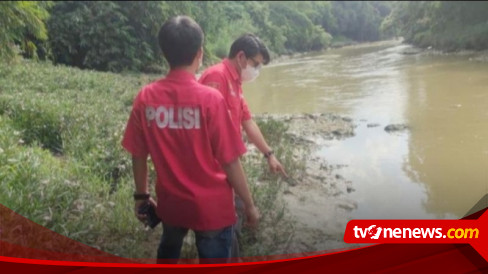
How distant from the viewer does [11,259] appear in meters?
1.12

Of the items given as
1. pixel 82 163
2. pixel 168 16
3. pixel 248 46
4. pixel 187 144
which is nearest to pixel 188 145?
pixel 187 144

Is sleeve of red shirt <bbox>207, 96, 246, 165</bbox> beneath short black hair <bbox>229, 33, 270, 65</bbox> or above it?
beneath

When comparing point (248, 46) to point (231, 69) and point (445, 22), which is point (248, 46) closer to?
point (231, 69)

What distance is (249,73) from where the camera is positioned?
1.29 m

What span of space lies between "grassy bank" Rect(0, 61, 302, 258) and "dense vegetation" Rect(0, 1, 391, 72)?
0.11 metres

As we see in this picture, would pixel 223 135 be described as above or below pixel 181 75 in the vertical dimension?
below

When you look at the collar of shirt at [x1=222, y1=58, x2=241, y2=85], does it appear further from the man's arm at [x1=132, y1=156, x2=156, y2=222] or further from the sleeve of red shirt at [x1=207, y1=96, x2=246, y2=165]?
the man's arm at [x1=132, y1=156, x2=156, y2=222]

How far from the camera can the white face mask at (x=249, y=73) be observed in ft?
4.19

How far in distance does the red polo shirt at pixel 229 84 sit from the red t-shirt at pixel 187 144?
0.51 ft

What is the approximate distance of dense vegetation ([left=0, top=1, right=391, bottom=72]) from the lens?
1343mm

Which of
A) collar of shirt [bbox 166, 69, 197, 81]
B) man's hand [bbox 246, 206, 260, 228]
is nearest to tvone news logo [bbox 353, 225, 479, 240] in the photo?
man's hand [bbox 246, 206, 260, 228]

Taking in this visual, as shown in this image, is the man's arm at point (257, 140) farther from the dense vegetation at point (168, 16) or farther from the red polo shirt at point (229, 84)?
the dense vegetation at point (168, 16)

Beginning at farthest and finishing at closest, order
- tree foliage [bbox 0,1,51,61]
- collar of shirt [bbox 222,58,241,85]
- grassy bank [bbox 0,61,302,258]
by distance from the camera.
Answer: tree foliage [bbox 0,1,51,61], grassy bank [bbox 0,61,302,258], collar of shirt [bbox 222,58,241,85]

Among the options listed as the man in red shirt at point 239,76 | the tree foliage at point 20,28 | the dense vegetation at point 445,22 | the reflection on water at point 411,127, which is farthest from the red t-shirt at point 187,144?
the tree foliage at point 20,28
